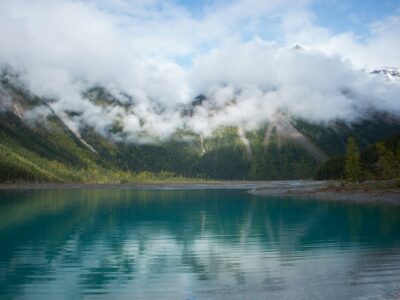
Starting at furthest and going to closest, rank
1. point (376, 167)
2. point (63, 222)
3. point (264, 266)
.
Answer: point (376, 167)
point (63, 222)
point (264, 266)

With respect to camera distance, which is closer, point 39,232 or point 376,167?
point 39,232

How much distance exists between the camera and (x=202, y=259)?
33344 millimetres

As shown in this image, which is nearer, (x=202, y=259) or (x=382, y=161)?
(x=202, y=259)

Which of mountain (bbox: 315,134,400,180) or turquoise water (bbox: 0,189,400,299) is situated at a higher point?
mountain (bbox: 315,134,400,180)

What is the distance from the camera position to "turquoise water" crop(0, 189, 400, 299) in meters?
23.3

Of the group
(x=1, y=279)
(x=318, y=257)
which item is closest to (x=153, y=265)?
(x=1, y=279)

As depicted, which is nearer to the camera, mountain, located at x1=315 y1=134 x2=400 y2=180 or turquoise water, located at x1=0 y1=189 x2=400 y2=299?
turquoise water, located at x1=0 y1=189 x2=400 y2=299

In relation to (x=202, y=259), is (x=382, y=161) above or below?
above

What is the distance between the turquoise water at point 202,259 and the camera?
23.3 metres

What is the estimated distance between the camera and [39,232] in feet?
165

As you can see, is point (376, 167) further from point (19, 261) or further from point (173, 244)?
point (19, 261)

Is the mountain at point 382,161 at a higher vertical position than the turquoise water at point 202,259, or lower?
higher

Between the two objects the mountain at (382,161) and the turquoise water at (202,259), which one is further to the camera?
the mountain at (382,161)

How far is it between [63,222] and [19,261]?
28.9 m
